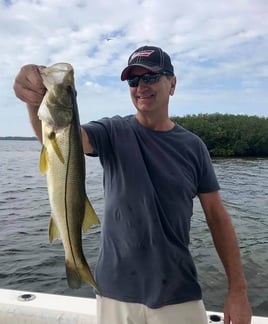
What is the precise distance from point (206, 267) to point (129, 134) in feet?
23.3

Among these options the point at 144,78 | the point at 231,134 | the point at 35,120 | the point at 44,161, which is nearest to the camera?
the point at 44,161

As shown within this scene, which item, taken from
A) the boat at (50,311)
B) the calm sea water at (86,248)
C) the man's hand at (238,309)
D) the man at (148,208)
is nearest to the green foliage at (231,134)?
the calm sea water at (86,248)

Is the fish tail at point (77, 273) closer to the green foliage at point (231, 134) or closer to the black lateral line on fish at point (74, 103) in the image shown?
the black lateral line on fish at point (74, 103)

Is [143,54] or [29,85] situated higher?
[143,54]

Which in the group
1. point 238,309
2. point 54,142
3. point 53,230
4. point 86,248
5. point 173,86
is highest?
point 173,86

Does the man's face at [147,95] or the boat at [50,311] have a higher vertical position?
the man's face at [147,95]

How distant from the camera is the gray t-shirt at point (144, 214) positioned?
2.97m

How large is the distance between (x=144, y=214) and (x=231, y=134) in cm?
5300

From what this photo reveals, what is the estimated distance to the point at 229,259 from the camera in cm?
337

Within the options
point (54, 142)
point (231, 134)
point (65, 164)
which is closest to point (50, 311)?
point (65, 164)

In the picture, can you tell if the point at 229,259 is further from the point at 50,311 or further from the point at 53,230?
the point at 50,311

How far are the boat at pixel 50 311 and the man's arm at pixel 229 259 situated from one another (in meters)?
0.91

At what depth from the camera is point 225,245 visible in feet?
11.2

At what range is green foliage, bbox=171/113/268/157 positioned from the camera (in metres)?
53.2
